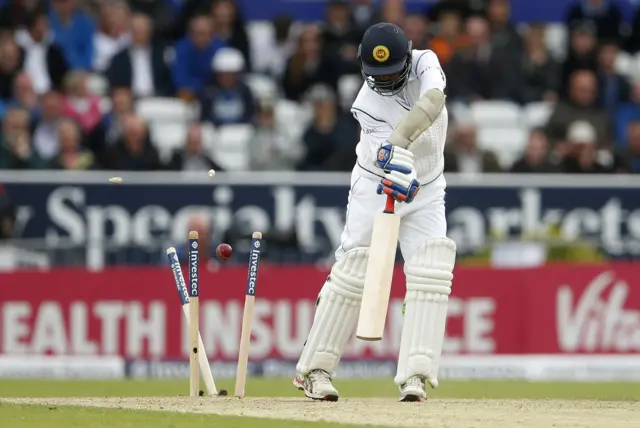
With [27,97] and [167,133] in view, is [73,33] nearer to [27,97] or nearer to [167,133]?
[27,97]

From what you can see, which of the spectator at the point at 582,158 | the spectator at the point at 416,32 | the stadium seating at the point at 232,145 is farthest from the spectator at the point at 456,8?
the stadium seating at the point at 232,145

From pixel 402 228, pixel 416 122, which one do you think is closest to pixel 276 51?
pixel 402 228

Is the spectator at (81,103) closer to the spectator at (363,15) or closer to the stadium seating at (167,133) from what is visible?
the stadium seating at (167,133)

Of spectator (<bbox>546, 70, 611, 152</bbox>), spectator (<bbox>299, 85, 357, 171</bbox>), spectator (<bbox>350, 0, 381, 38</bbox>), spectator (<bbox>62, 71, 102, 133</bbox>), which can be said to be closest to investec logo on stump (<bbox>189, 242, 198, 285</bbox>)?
spectator (<bbox>299, 85, 357, 171</bbox>)

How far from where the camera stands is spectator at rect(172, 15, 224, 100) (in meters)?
17.6

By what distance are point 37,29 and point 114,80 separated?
1.13 meters

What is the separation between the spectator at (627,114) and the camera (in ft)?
57.1

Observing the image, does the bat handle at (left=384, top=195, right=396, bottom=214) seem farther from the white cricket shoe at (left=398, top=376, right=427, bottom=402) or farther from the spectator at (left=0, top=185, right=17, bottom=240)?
the spectator at (left=0, top=185, right=17, bottom=240)

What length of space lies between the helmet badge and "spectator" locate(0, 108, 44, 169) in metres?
7.37

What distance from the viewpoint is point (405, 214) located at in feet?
29.8

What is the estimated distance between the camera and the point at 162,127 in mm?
17109

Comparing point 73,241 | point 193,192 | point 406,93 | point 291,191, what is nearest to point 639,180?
point 291,191

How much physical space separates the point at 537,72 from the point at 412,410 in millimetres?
10170

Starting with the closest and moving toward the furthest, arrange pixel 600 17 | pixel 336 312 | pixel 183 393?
1. pixel 336 312
2. pixel 183 393
3. pixel 600 17
